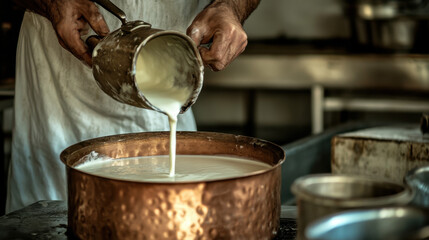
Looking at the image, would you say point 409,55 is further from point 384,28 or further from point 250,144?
point 250,144

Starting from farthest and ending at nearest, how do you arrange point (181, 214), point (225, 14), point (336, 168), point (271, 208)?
point (336, 168) → point (225, 14) → point (271, 208) → point (181, 214)

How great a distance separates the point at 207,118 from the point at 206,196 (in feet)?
12.6

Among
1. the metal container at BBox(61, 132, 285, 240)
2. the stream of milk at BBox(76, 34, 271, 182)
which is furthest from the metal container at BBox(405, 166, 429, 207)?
the stream of milk at BBox(76, 34, 271, 182)

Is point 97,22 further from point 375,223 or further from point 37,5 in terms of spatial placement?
point 375,223

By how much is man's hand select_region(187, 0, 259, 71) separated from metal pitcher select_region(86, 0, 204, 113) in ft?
0.40

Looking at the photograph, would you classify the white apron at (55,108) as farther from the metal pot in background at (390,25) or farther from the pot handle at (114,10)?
the metal pot in background at (390,25)

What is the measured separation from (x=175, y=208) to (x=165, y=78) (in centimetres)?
46

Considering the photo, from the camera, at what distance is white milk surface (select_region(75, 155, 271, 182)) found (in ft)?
4.17

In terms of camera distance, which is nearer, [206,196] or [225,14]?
[206,196]

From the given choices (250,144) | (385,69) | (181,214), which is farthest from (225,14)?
(385,69)

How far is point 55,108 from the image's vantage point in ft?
5.82

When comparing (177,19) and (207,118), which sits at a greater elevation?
(177,19)

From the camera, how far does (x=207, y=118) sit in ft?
15.5

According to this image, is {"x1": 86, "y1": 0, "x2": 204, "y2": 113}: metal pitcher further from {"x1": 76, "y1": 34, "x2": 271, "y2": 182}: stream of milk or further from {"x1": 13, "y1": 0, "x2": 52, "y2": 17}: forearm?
{"x1": 13, "y1": 0, "x2": 52, "y2": 17}: forearm
